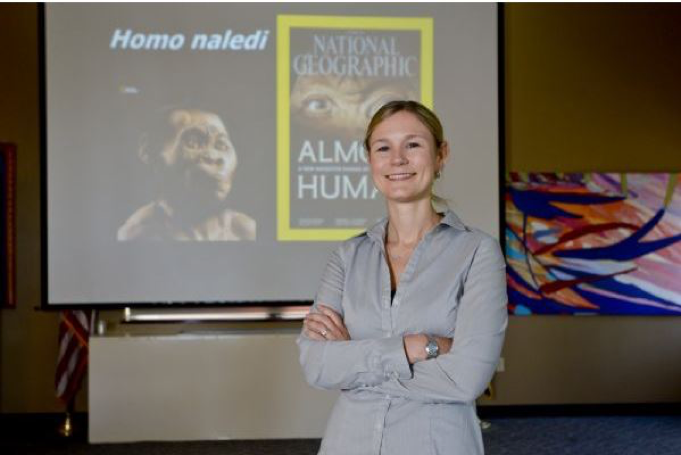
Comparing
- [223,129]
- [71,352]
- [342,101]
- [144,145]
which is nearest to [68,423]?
[71,352]

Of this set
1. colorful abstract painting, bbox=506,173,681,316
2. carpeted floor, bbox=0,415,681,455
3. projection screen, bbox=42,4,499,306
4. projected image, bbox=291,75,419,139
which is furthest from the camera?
colorful abstract painting, bbox=506,173,681,316

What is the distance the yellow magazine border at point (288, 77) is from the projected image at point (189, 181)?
0.92ft

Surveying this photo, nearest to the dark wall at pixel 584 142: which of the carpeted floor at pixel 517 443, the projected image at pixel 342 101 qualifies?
the carpeted floor at pixel 517 443

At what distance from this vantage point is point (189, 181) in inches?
195

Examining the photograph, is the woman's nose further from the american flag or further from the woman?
the american flag

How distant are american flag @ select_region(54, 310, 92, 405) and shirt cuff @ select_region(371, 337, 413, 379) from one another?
4088 mm

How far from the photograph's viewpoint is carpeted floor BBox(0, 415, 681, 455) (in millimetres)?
4637

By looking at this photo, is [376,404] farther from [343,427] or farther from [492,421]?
[492,421]

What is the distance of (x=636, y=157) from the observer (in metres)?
5.89

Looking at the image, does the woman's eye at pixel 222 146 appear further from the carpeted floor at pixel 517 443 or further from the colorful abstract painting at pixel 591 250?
the colorful abstract painting at pixel 591 250

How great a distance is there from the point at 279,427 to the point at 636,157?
11.5 feet

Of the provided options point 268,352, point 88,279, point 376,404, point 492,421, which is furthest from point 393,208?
point 492,421

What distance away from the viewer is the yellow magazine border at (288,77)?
4.96m

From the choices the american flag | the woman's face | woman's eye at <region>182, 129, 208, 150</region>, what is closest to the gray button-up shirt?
the woman's face
